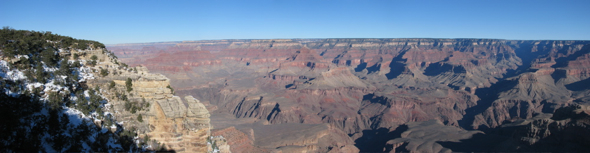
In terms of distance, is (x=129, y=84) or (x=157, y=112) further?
(x=129, y=84)

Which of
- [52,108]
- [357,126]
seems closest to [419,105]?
[357,126]

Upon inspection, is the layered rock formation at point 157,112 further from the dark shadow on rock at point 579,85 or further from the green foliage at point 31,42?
the dark shadow on rock at point 579,85

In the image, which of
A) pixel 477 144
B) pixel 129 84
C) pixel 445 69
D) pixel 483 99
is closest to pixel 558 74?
pixel 445 69

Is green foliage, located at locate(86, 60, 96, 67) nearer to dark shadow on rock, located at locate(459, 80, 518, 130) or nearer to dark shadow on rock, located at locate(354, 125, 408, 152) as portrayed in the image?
dark shadow on rock, located at locate(354, 125, 408, 152)

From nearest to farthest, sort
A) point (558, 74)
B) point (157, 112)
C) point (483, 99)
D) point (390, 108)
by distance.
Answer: point (157, 112) → point (390, 108) → point (483, 99) → point (558, 74)

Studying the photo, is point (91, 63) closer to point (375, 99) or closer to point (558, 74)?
point (375, 99)

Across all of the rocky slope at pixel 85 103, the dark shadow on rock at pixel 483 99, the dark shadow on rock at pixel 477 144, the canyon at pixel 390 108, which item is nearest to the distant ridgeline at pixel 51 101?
the rocky slope at pixel 85 103

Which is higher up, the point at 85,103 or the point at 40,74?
the point at 40,74

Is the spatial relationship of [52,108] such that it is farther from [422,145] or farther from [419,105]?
[419,105]

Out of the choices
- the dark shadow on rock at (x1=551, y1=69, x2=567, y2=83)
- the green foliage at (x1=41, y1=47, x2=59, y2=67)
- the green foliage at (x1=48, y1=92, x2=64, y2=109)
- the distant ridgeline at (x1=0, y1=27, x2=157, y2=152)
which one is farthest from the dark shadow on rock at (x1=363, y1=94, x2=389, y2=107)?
the green foliage at (x1=48, y1=92, x2=64, y2=109)
